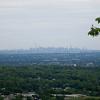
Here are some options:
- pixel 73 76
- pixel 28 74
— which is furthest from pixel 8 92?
pixel 28 74

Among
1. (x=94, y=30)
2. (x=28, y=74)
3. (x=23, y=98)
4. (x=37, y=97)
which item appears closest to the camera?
(x=94, y=30)

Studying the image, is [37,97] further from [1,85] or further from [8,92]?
[1,85]

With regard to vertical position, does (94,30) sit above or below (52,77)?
above

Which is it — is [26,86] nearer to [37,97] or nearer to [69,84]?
[69,84]

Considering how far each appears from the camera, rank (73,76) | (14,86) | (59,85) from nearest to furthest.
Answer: (14,86)
(59,85)
(73,76)

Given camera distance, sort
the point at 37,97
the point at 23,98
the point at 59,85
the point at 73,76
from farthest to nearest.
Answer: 1. the point at 73,76
2. the point at 59,85
3. the point at 37,97
4. the point at 23,98

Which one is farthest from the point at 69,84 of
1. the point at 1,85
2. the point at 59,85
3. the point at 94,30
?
the point at 94,30

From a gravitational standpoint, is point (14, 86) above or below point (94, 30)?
below

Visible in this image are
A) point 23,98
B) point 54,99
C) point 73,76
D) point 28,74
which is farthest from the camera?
point 28,74

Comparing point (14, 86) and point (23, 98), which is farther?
point (14, 86)
